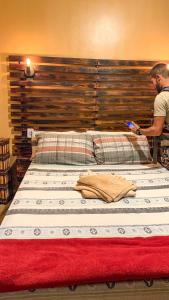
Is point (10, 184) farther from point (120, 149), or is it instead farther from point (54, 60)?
point (54, 60)

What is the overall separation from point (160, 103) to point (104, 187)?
1.05 meters

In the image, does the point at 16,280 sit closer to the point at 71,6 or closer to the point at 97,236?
the point at 97,236

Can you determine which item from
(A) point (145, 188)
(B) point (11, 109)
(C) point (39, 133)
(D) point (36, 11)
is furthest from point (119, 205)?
(D) point (36, 11)

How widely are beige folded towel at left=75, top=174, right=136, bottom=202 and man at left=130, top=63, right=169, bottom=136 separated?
2.34ft

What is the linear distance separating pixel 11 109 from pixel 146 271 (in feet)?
7.74

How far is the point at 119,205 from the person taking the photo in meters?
1.76

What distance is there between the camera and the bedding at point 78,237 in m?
1.09

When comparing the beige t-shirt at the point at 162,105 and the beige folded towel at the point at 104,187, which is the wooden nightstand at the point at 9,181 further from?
the beige t-shirt at the point at 162,105

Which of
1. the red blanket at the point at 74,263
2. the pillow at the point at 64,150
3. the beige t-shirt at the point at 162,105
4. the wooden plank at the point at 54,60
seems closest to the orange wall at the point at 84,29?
the wooden plank at the point at 54,60

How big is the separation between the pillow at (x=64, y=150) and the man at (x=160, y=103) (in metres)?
0.54

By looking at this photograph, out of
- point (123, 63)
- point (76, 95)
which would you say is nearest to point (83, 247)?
point (76, 95)

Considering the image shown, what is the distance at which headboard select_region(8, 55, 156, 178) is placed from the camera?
294 cm

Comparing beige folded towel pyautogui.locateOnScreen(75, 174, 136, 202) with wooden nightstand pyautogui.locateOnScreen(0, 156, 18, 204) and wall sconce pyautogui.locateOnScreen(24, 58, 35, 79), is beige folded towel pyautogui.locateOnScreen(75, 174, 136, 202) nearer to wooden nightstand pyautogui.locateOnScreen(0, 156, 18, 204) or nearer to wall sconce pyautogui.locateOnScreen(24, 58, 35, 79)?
wooden nightstand pyautogui.locateOnScreen(0, 156, 18, 204)

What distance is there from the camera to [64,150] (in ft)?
8.79
